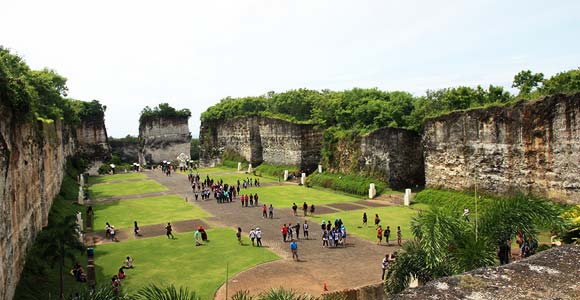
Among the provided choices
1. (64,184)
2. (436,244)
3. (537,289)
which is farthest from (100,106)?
(537,289)

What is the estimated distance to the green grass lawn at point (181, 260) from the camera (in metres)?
14.6

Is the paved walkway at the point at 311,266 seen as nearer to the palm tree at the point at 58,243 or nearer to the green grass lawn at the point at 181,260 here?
the green grass lawn at the point at 181,260

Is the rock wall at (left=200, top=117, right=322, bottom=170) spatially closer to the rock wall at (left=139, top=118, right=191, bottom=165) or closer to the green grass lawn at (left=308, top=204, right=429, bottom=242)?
the rock wall at (left=139, top=118, right=191, bottom=165)

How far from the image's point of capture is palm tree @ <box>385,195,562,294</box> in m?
10.2

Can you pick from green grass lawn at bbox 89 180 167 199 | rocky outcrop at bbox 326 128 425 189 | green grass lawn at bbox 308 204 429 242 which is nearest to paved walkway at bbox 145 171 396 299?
green grass lawn at bbox 308 204 429 242

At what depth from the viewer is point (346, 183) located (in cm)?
3303

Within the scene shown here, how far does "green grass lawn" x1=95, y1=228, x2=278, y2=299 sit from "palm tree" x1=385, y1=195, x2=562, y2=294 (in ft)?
18.7

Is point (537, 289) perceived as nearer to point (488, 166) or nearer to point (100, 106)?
point (488, 166)

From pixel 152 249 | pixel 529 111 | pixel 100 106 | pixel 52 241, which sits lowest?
pixel 152 249

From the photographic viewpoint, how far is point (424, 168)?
3088 cm

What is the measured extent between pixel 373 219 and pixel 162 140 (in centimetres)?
4821

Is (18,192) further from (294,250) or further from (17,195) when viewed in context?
(294,250)

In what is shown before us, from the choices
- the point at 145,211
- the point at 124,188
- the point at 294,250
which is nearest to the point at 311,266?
the point at 294,250

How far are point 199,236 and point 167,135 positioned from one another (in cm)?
4958
